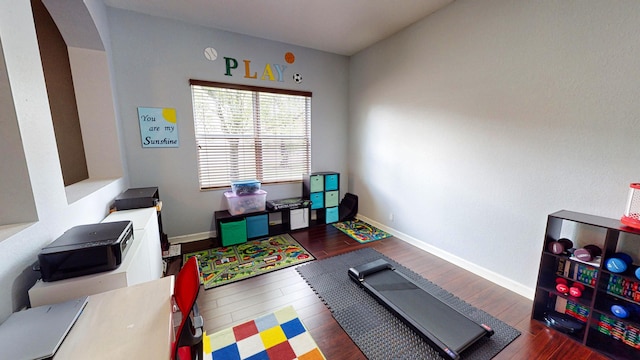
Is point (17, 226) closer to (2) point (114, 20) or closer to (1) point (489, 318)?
(2) point (114, 20)

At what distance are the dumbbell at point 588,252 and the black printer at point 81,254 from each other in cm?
295

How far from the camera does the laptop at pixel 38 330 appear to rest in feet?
2.75

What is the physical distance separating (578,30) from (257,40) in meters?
3.31

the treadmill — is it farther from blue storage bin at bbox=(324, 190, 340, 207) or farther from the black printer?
the black printer

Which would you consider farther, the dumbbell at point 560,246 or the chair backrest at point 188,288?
the dumbbell at point 560,246

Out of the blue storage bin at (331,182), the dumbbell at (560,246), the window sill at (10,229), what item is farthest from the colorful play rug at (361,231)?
the window sill at (10,229)

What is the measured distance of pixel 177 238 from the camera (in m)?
3.27

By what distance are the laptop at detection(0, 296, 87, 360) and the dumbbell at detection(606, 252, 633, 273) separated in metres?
2.89

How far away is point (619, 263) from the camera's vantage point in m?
1.53

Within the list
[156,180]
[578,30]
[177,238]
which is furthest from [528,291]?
[156,180]

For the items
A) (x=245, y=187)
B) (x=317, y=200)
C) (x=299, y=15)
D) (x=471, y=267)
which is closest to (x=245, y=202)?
(x=245, y=187)

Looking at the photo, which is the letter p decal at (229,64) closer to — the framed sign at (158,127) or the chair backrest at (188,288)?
the framed sign at (158,127)

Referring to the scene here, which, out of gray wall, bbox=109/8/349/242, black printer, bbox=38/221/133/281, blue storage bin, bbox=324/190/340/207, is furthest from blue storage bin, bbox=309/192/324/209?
black printer, bbox=38/221/133/281

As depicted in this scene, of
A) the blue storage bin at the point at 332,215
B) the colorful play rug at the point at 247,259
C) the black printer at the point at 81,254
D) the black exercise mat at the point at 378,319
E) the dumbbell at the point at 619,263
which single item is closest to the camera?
the black printer at the point at 81,254
